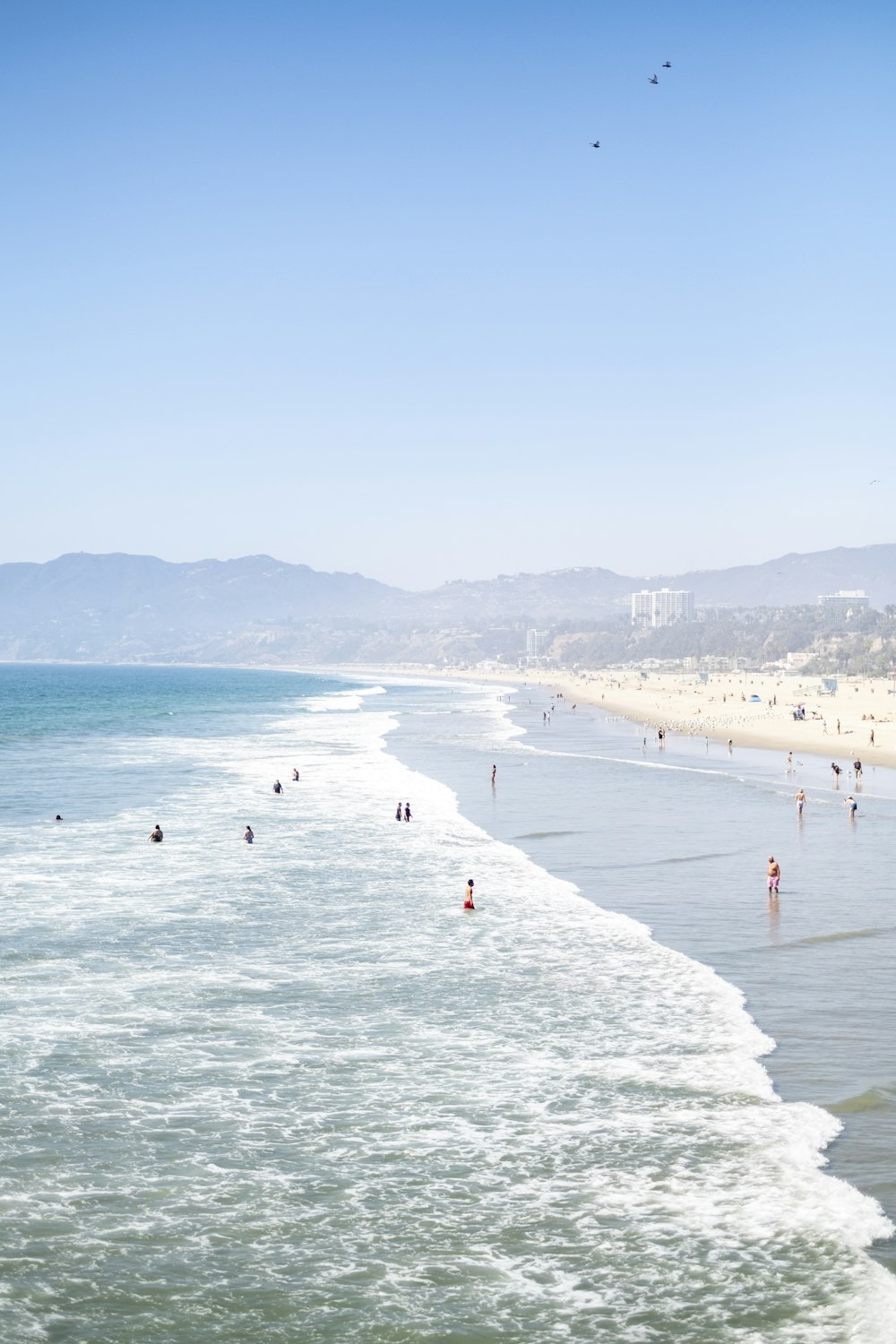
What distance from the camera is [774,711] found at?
113 metres

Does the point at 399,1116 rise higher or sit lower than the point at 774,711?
lower

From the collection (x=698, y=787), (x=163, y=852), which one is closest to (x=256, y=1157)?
(x=163, y=852)

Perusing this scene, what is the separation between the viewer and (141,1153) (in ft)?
46.1

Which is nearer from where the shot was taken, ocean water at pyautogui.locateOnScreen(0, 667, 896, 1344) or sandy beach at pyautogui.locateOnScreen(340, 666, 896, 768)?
ocean water at pyautogui.locateOnScreen(0, 667, 896, 1344)

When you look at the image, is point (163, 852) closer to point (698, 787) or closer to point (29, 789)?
point (29, 789)

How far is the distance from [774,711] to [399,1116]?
103 metres

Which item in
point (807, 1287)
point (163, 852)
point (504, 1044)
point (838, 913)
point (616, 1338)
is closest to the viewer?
point (616, 1338)

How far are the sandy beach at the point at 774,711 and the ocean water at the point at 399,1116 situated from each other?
44583 millimetres

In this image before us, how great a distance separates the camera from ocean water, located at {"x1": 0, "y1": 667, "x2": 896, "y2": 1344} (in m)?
10.9

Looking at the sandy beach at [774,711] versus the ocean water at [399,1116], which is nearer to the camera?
the ocean water at [399,1116]

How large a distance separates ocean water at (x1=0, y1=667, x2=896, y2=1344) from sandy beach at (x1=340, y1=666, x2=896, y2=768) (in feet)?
146

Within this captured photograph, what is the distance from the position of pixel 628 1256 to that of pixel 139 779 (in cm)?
4709

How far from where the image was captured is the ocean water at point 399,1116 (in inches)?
430

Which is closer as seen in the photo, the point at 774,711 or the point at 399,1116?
the point at 399,1116
